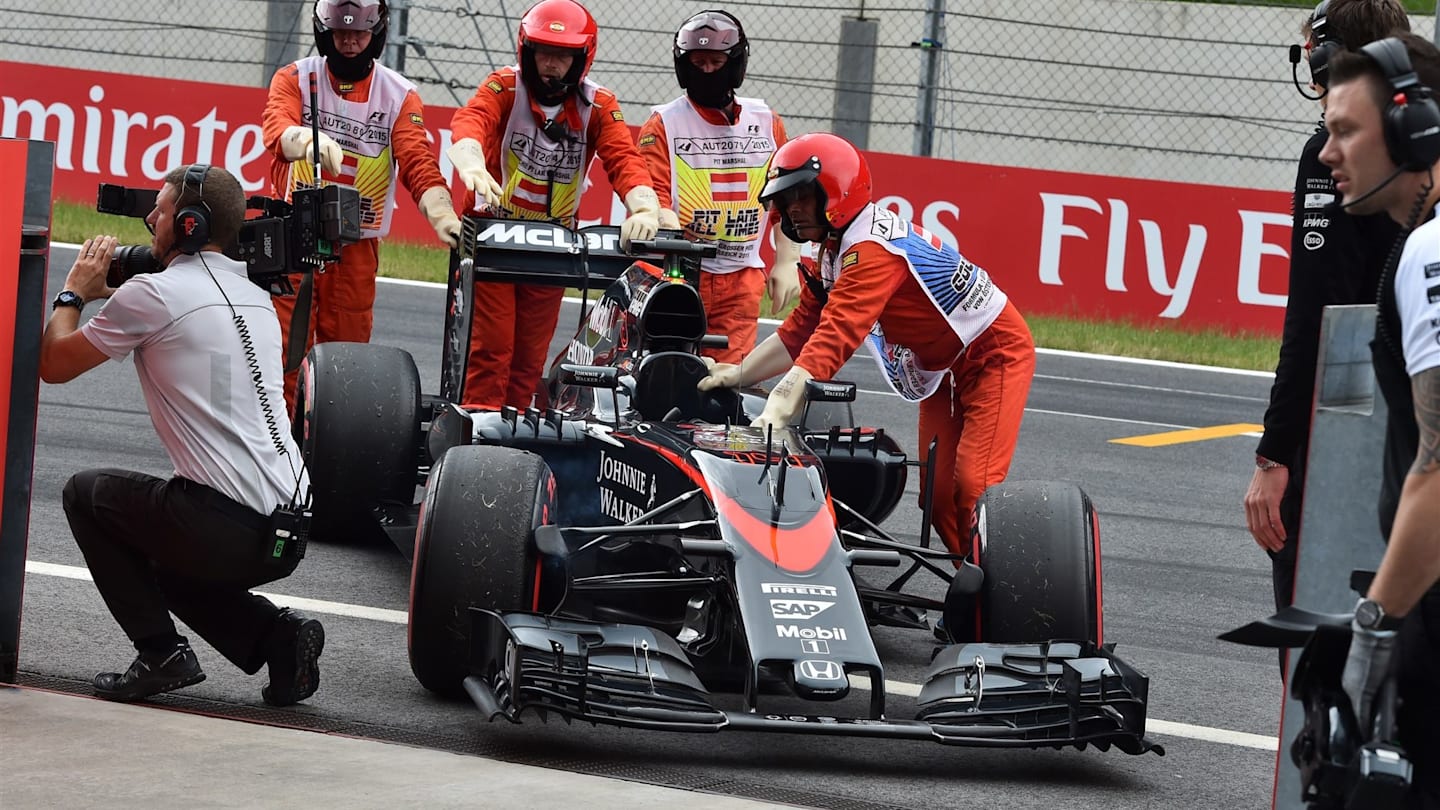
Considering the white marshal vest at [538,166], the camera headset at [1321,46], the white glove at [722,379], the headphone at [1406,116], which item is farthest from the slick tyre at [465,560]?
the white marshal vest at [538,166]

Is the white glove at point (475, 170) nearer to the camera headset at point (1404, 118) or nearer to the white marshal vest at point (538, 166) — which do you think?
the white marshal vest at point (538, 166)

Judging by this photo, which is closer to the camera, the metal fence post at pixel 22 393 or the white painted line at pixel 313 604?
the metal fence post at pixel 22 393

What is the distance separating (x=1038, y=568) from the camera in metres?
5.79

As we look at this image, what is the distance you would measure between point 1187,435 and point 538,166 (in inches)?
197

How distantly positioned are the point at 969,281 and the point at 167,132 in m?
10.9

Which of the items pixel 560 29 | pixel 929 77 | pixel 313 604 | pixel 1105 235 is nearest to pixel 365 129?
pixel 560 29

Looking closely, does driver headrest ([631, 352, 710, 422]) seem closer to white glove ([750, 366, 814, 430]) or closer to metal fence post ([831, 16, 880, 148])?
white glove ([750, 366, 814, 430])

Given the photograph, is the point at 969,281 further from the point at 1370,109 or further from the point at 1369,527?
the point at 1370,109

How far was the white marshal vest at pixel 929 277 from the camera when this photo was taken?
6660 mm

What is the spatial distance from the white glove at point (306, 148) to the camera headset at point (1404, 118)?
5.33m

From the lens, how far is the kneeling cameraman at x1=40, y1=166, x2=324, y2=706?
536 centimetres

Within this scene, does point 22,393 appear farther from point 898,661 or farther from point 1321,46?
point 1321,46

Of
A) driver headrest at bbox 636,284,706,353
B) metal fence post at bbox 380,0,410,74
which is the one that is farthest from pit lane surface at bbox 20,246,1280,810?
metal fence post at bbox 380,0,410,74

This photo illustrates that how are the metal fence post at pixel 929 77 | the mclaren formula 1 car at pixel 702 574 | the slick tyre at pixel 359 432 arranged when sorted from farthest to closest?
the metal fence post at pixel 929 77, the slick tyre at pixel 359 432, the mclaren formula 1 car at pixel 702 574
